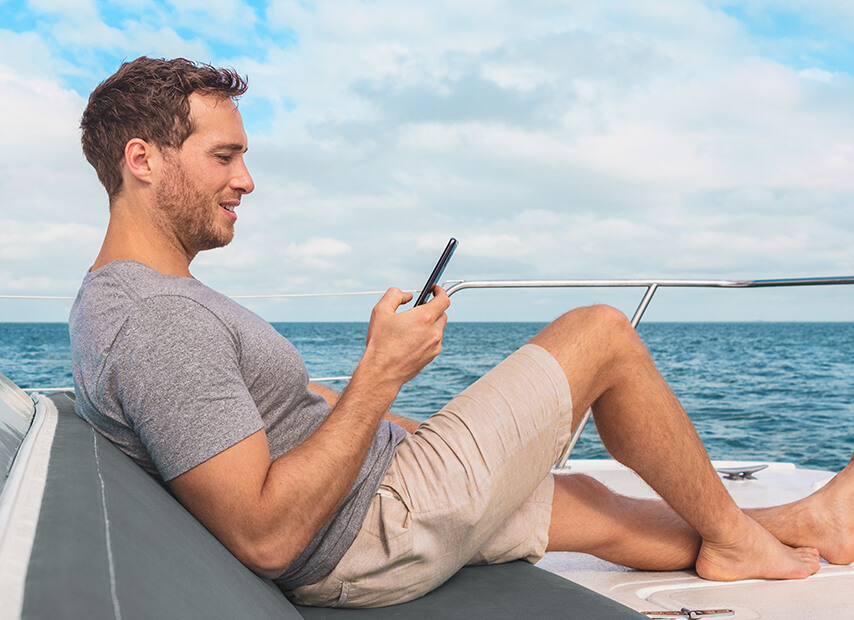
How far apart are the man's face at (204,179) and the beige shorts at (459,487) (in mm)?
505

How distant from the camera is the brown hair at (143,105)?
3.80 feet

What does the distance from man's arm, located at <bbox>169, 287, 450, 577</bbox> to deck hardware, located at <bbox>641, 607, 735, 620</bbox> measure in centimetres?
65

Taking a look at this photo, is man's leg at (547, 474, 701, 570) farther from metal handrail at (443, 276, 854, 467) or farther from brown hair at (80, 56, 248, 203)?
brown hair at (80, 56, 248, 203)

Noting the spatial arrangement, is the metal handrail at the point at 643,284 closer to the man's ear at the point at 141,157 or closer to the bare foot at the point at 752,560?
the bare foot at the point at 752,560

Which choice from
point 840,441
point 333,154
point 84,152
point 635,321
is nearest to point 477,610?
point 84,152

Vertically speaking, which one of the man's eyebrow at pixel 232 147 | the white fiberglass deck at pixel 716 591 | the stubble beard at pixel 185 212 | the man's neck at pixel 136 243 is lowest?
the white fiberglass deck at pixel 716 591

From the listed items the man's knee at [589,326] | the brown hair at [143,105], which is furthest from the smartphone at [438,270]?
the brown hair at [143,105]

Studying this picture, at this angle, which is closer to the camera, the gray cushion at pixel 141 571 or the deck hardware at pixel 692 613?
the gray cushion at pixel 141 571

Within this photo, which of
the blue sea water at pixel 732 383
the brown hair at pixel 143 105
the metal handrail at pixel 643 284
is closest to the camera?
the brown hair at pixel 143 105

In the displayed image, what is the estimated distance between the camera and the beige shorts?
1096 millimetres

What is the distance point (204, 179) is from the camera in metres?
1.18

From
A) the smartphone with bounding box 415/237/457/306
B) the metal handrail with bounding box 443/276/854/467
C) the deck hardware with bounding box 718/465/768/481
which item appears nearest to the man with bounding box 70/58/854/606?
the smartphone with bounding box 415/237/457/306

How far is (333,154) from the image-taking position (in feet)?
123

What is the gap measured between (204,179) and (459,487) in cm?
66
